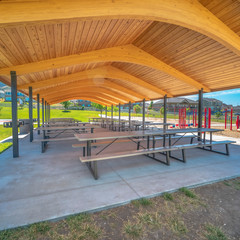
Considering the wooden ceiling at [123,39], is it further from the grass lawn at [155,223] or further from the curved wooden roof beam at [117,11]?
the grass lawn at [155,223]

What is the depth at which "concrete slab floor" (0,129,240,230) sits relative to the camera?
7.34 feet

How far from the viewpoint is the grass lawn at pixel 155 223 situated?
179cm

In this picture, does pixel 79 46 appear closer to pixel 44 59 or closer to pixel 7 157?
pixel 44 59

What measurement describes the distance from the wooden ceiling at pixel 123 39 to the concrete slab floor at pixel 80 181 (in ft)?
8.73

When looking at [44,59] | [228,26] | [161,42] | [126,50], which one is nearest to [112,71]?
[126,50]

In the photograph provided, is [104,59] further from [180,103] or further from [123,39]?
[180,103]

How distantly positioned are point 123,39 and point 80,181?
4435 mm

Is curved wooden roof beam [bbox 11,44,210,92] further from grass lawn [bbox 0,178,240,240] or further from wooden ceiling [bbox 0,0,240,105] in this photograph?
grass lawn [bbox 0,178,240,240]

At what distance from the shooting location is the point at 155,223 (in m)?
1.99

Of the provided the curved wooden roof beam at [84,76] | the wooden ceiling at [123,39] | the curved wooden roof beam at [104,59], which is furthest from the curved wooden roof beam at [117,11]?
the curved wooden roof beam at [84,76]

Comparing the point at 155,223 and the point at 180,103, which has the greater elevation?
the point at 180,103

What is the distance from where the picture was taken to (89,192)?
8.86 feet

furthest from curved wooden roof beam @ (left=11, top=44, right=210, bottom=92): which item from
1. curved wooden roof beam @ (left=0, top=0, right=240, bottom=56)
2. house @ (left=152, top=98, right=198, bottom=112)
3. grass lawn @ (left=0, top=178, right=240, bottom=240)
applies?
house @ (left=152, top=98, right=198, bottom=112)

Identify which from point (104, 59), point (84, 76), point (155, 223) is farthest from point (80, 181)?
point (84, 76)
